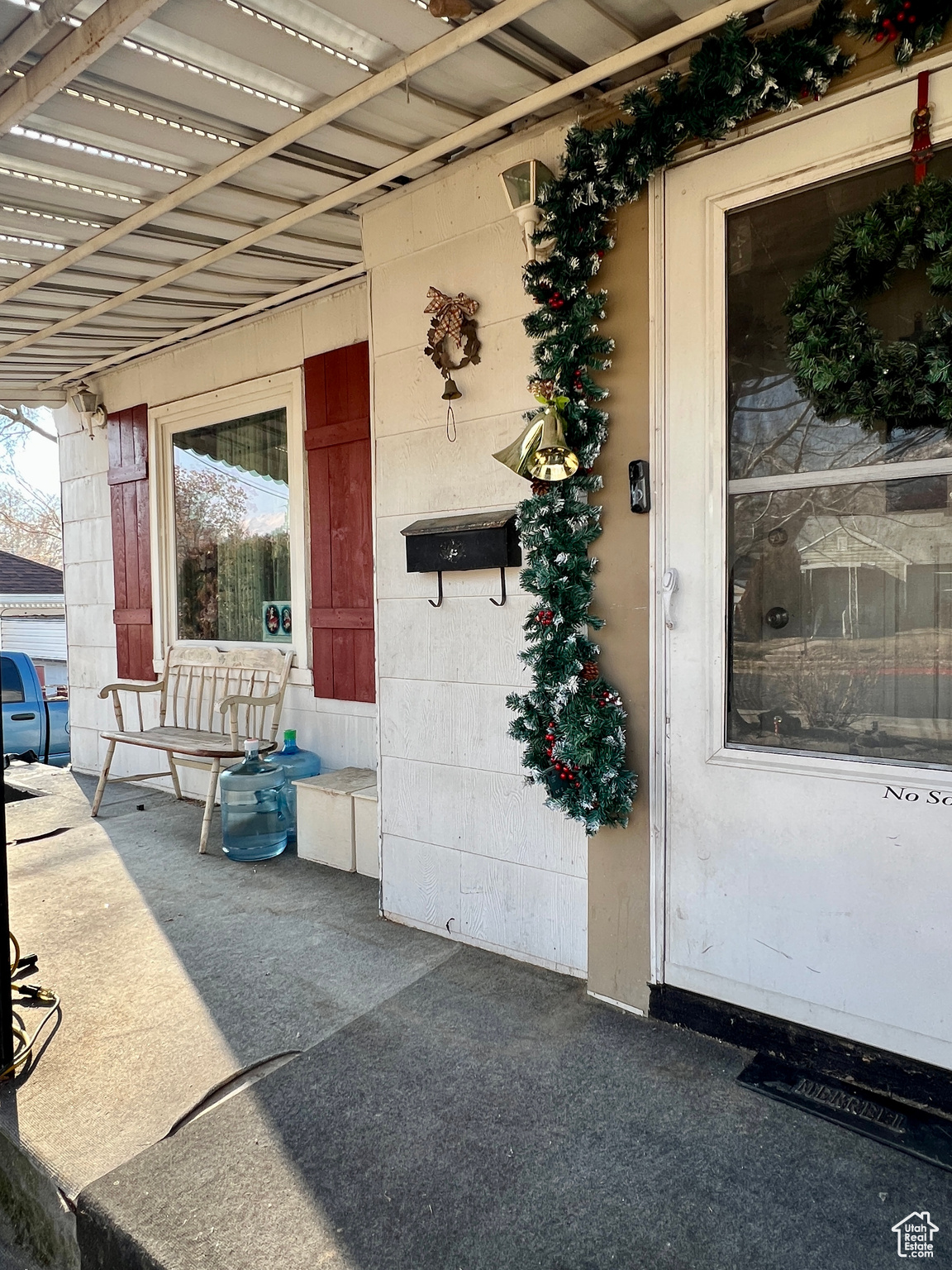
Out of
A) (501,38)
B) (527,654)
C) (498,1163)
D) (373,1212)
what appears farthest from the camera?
(527,654)

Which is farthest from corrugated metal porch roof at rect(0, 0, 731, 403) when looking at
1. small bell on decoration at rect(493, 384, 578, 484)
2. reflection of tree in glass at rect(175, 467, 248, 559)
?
reflection of tree in glass at rect(175, 467, 248, 559)

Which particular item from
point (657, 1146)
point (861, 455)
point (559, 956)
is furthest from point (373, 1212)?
point (861, 455)

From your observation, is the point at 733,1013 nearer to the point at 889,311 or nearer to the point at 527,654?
the point at 527,654

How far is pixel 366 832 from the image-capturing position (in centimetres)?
349

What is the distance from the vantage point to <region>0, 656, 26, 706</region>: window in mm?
7527

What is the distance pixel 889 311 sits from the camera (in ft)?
6.18

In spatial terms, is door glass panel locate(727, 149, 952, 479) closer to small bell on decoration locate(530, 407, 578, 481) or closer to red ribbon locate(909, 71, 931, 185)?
red ribbon locate(909, 71, 931, 185)

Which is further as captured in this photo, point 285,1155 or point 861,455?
point 861,455

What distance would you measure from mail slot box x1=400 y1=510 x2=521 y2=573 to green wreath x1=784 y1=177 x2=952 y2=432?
964mm

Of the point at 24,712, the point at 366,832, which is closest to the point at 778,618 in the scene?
the point at 366,832

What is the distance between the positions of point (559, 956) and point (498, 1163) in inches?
33.2

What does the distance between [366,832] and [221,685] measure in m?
1.58

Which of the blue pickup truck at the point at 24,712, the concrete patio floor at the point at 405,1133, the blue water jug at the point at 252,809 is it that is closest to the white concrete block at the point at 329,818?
the blue water jug at the point at 252,809

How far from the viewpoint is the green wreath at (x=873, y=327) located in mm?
1756
